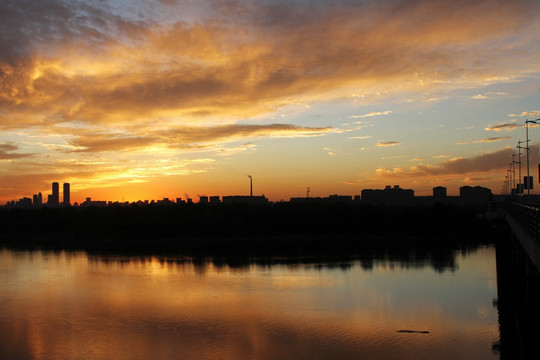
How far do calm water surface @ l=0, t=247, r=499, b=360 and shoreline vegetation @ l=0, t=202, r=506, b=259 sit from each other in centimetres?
2159

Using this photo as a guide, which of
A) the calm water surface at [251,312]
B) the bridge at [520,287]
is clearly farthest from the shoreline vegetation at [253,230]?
the bridge at [520,287]

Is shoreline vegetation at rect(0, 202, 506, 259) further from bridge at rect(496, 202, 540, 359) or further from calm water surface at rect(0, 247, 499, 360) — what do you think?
bridge at rect(496, 202, 540, 359)

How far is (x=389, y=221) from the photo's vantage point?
7431 cm

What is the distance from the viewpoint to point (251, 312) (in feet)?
84.1

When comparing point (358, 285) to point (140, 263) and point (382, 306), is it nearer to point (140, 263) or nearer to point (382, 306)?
point (382, 306)

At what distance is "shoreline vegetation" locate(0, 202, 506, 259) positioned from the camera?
64.3 m

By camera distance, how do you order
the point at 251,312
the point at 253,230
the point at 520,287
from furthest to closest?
the point at 253,230, the point at 251,312, the point at 520,287

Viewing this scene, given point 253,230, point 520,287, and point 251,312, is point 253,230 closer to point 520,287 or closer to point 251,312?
point 251,312

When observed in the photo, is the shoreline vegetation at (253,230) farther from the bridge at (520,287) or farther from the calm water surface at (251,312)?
the bridge at (520,287)

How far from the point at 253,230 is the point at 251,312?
161 feet

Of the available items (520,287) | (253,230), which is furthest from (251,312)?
(253,230)

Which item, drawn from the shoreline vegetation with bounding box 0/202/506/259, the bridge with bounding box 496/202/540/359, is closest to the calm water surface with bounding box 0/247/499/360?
the bridge with bounding box 496/202/540/359

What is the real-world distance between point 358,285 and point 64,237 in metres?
53.9

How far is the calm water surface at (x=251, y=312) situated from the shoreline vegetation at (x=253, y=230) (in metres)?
21.6
